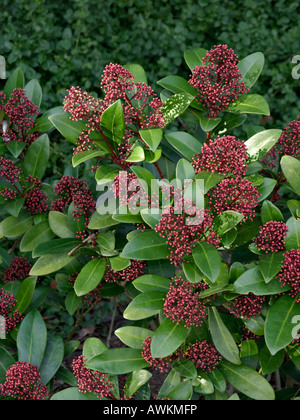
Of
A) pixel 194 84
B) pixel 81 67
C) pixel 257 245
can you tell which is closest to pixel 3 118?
pixel 194 84

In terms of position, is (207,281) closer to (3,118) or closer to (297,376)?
(297,376)

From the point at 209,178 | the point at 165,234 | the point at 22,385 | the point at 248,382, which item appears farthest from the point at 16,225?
the point at 248,382

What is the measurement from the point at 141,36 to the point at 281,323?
3.91 meters

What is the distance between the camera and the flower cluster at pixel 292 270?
2.10m

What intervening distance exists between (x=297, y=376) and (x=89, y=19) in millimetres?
3758

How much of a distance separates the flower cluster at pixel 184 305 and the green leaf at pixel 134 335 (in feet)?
0.75

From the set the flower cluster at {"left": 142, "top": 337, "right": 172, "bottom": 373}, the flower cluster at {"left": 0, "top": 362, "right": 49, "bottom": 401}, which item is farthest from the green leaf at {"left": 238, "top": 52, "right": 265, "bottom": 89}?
the flower cluster at {"left": 0, "top": 362, "right": 49, "bottom": 401}

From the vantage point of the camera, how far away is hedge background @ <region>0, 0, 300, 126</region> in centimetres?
504

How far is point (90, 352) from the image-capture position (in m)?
2.46

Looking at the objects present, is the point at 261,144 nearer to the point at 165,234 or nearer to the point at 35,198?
the point at 165,234

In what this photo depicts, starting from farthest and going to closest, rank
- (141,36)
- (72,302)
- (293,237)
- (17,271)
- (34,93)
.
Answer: (141,36)
(17,271)
(34,93)
(72,302)
(293,237)

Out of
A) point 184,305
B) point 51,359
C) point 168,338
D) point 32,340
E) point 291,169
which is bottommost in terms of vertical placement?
point 51,359

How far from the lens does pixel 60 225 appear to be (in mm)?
2611

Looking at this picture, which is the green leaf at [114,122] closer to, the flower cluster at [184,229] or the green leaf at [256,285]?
the flower cluster at [184,229]
